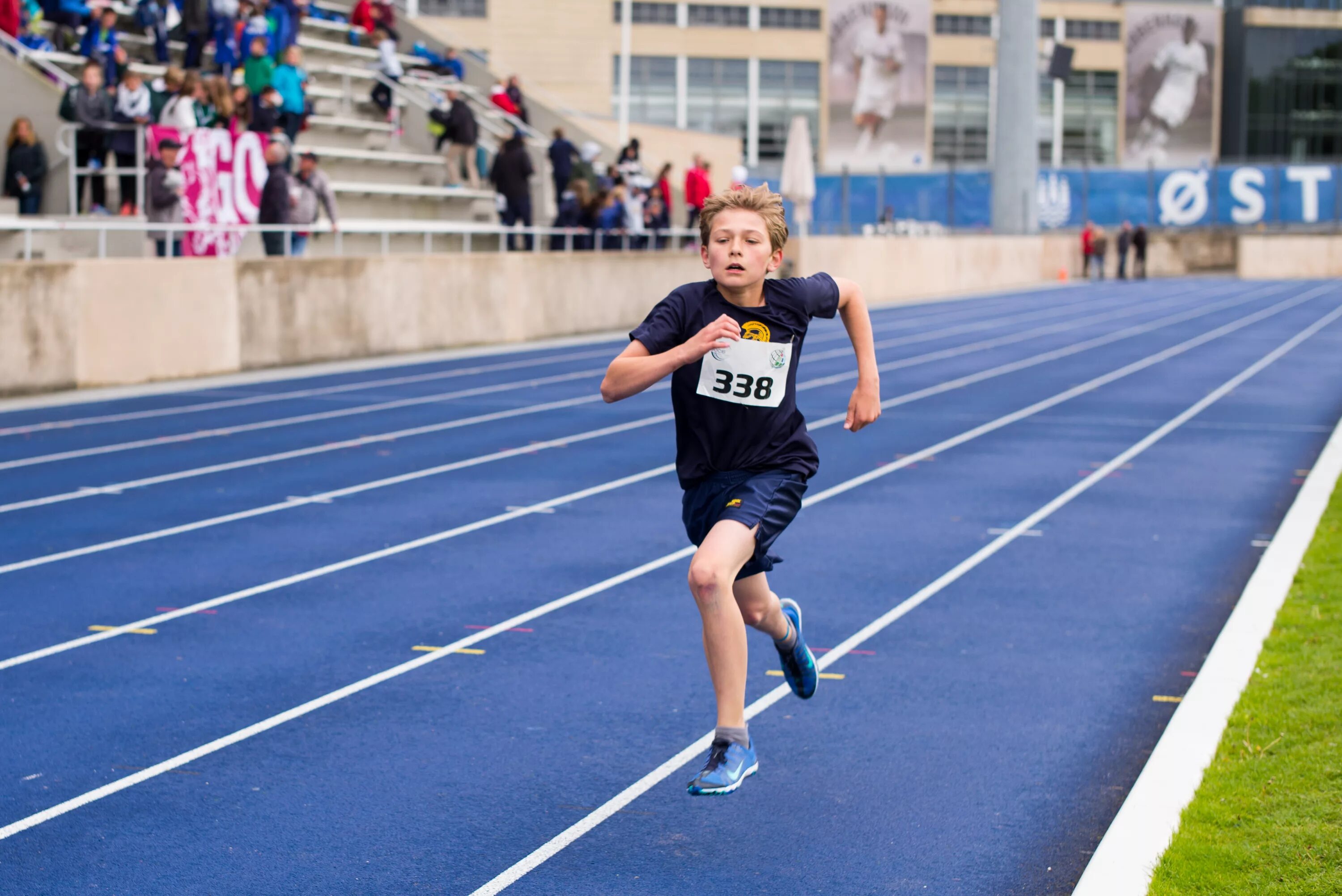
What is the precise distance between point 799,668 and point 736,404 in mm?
1028

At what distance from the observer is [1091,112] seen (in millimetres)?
88438

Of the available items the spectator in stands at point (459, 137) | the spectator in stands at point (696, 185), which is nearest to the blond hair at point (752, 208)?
the spectator in stands at point (459, 137)

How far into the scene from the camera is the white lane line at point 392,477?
948cm

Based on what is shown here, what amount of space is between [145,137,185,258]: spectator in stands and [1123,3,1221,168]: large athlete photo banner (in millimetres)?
76283

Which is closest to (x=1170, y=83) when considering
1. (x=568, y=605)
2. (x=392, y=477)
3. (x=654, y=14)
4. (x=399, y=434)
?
(x=654, y=14)

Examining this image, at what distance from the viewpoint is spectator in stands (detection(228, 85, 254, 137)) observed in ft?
67.7

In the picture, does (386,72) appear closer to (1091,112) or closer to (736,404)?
(736,404)

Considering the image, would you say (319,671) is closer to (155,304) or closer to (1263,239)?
(155,304)

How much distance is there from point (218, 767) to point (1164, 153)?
3502 inches

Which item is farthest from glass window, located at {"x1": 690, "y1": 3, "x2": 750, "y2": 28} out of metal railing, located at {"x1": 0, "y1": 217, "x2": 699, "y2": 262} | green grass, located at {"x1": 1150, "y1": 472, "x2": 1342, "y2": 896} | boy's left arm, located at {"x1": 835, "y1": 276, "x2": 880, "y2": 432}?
boy's left arm, located at {"x1": 835, "y1": 276, "x2": 880, "y2": 432}

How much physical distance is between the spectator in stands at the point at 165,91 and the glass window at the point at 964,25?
7104 centimetres

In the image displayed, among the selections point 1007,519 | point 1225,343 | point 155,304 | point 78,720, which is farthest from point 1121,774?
point 1225,343

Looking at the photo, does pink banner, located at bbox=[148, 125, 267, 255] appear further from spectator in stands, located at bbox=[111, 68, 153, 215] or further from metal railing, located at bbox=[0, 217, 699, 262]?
spectator in stands, located at bbox=[111, 68, 153, 215]

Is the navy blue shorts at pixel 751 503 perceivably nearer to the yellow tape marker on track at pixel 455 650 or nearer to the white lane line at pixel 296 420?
the yellow tape marker on track at pixel 455 650
